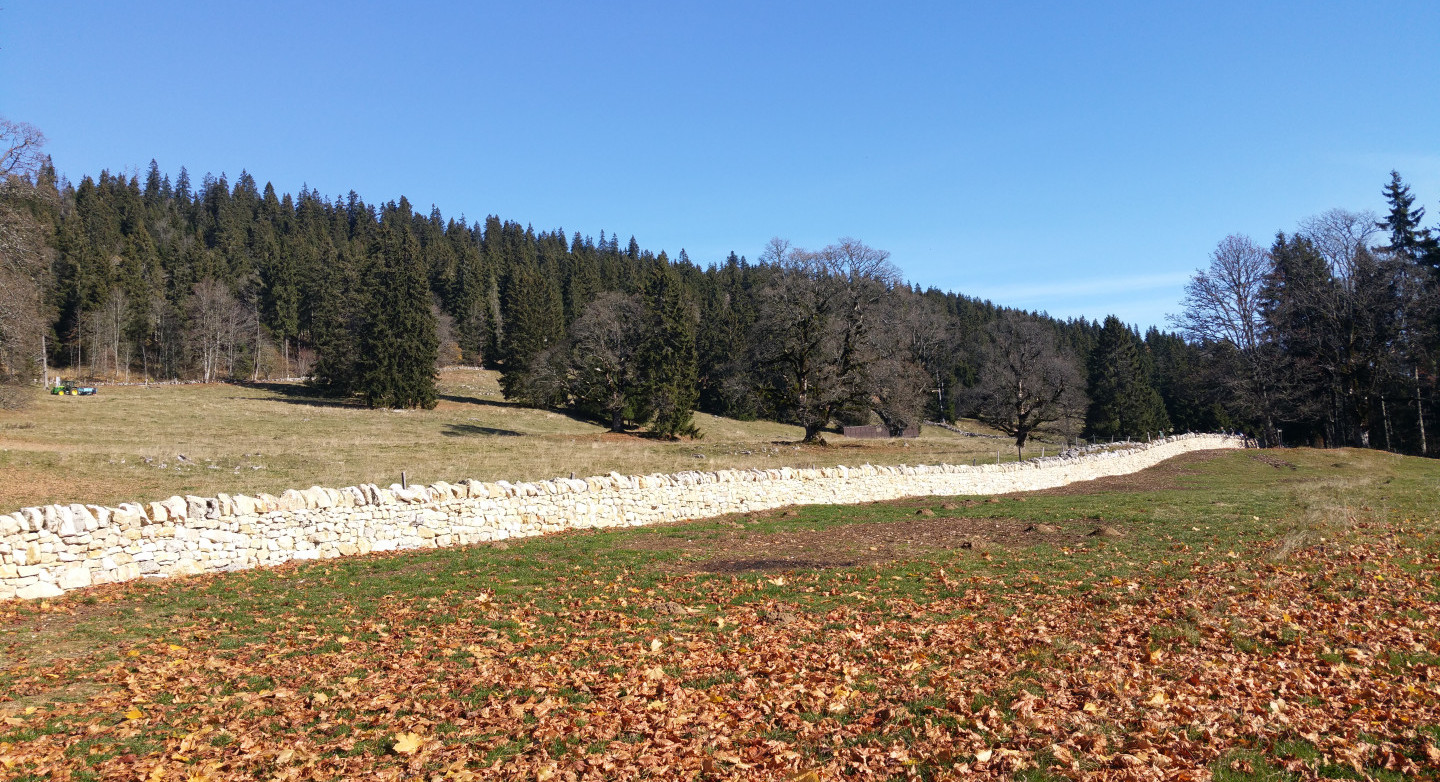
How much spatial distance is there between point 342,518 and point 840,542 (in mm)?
9705

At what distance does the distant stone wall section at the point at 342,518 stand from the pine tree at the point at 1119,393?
58.9 meters

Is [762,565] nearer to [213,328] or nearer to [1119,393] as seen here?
[1119,393]

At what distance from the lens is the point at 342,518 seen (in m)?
13.5

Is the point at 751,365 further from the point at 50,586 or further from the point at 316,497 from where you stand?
the point at 50,586

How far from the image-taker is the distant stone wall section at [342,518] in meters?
10.2

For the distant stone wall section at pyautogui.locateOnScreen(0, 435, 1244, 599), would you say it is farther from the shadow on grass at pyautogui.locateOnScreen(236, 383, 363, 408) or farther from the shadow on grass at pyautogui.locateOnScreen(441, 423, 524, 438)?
the shadow on grass at pyautogui.locateOnScreen(236, 383, 363, 408)

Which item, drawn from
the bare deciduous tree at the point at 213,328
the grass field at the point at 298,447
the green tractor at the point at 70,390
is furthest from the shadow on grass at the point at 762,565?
the bare deciduous tree at the point at 213,328

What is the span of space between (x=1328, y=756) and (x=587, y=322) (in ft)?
164

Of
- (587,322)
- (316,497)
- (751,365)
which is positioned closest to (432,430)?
(587,322)

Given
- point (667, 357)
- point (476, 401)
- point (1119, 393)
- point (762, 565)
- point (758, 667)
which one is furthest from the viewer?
point (1119, 393)

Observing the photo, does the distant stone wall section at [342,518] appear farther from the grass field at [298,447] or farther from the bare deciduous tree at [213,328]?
the bare deciduous tree at [213,328]

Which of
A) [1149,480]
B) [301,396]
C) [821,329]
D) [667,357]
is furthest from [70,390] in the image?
[1149,480]

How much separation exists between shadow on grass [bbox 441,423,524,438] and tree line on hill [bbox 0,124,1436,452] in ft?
24.2

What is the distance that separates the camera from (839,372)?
135 feet
